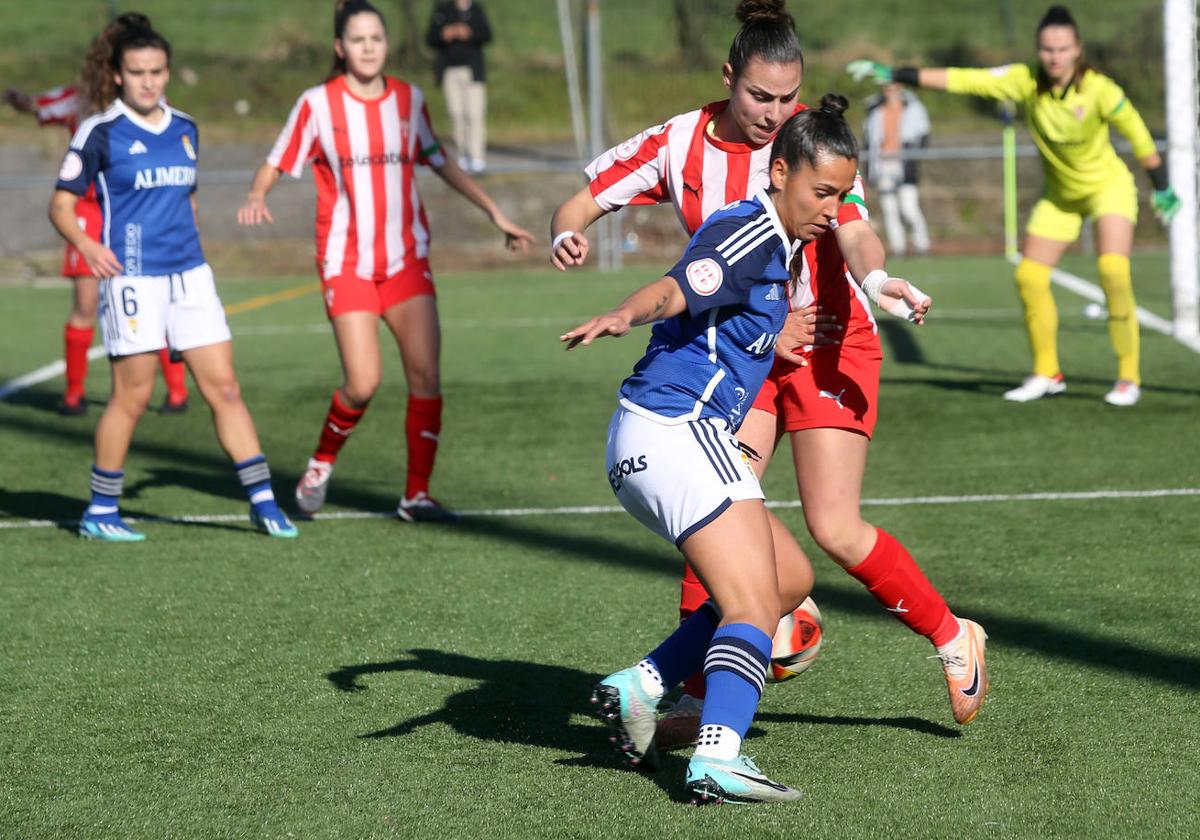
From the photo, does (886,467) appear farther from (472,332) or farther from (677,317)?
(472,332)

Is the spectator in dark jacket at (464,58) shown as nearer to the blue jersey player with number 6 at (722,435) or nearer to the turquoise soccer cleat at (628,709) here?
the blue jersey player with number 6 at (722,435)

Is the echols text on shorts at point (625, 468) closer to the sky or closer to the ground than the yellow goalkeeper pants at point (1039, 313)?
closer to the sky

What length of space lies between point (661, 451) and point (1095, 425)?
562 cm

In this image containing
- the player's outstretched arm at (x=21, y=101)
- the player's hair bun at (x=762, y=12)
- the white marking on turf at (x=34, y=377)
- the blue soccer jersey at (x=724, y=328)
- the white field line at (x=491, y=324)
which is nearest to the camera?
the blue soccer jersey at (x=724, y=328)

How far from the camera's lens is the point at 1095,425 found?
343 inches

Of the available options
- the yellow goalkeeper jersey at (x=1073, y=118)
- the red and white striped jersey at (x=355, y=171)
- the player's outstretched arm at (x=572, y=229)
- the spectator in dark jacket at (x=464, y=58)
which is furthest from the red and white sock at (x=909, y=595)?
the spectator in dark jacket at (x=464, y=58)

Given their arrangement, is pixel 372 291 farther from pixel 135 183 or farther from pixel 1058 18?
pixel 1058 18

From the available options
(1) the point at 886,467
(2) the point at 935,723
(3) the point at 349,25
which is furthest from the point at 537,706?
(1) the point at 886,467

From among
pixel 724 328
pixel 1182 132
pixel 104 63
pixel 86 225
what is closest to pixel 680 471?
pixel 724 328

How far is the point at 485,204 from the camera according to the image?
275 inches

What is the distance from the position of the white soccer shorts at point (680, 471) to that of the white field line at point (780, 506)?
335 cm

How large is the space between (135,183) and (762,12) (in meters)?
3.14

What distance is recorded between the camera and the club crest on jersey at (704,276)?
3559mm

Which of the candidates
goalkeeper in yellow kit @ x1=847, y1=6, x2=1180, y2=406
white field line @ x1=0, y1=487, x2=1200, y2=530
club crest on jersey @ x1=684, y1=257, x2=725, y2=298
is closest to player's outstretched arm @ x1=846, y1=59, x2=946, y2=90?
goalkeeper in yellow kit @ x1=847, y1=6, x2=1180, y2=406
